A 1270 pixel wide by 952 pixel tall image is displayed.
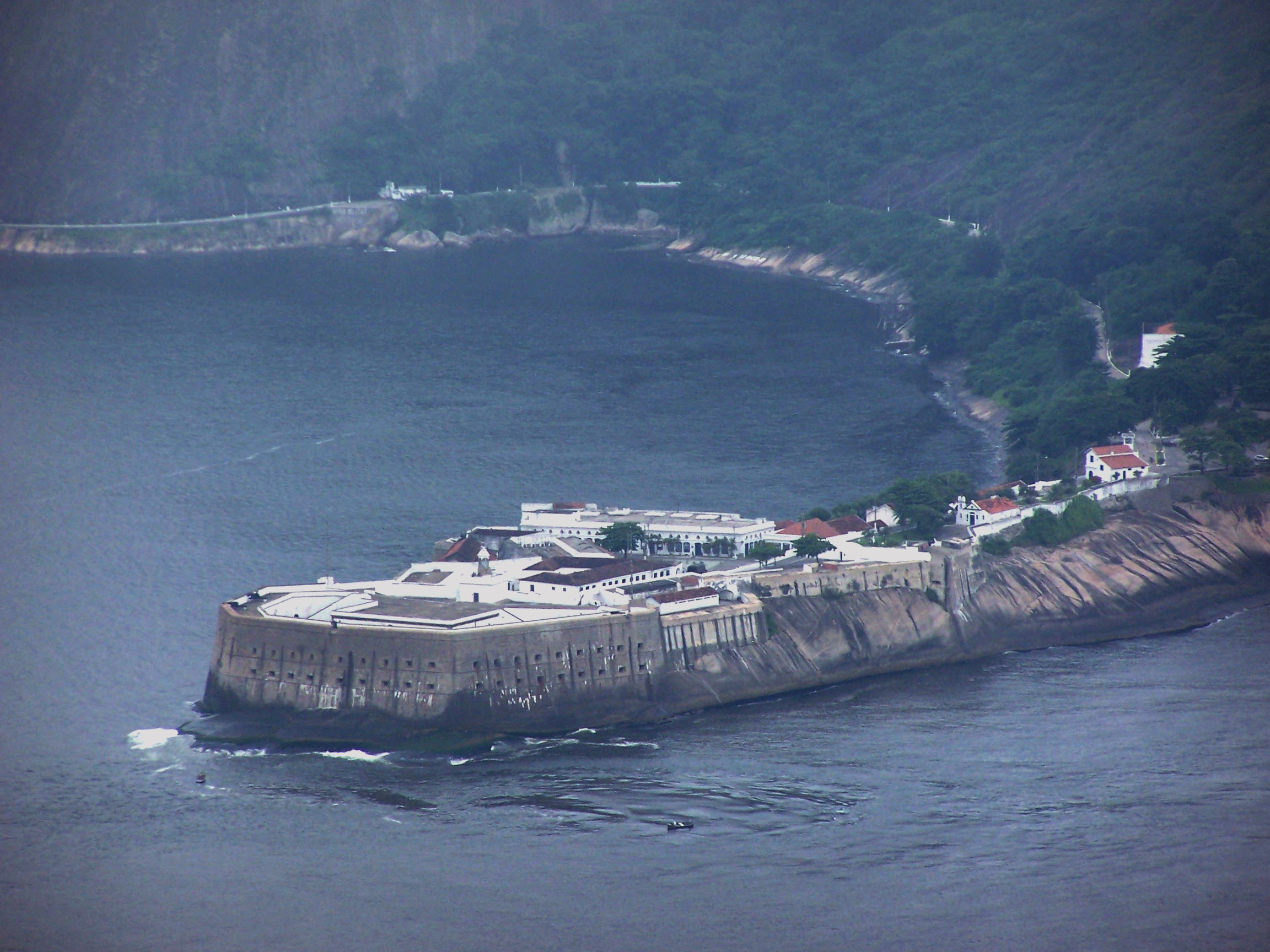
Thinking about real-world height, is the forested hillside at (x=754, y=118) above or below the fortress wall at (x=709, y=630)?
above

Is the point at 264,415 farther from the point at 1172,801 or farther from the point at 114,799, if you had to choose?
the point at 1172,801

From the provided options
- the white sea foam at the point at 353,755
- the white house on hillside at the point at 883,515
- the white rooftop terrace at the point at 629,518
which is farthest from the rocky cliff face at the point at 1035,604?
the white sea foam at the point at 353,755

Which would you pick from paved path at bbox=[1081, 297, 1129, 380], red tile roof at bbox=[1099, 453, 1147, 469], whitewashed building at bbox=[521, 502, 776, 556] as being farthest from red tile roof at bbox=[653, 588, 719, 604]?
paved path at bbox=[1081, 297, 1129, 380]

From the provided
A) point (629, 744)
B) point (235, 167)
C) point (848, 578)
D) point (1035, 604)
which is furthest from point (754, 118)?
point (629, 744)

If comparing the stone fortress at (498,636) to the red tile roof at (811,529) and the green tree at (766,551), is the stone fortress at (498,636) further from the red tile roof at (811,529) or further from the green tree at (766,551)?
the red tile roof at (811,529)

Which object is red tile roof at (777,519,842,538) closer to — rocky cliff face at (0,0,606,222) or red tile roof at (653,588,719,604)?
red tile roof at (653,588,719,604)

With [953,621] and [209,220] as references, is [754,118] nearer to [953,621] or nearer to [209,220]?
[209,220]
